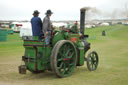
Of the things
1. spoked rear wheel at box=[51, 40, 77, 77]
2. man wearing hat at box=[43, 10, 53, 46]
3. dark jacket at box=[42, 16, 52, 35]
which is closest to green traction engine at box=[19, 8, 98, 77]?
spoked rear wheel at box=[51, 40, 77, 77]

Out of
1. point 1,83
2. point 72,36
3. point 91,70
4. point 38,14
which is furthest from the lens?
point 91,70

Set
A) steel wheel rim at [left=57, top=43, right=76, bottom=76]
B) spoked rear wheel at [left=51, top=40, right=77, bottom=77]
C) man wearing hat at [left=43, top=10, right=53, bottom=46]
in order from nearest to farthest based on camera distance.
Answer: spoked rear wheel at [left=51, top=40, right=77, bottom=77], man wearing hat at [left=43, top=10, right=53, bottom=46], steel wheel rim at [left=57, top=43, right=76, bottom=76]

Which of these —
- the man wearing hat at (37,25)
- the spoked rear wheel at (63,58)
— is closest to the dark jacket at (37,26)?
the man wearing hat at (37,25)

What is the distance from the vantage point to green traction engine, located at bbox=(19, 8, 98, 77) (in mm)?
6413

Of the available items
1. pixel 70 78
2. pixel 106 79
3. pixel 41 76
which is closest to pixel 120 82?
pixel 106 79

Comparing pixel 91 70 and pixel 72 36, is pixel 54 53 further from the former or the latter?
pixel 91 70

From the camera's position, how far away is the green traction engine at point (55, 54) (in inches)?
252

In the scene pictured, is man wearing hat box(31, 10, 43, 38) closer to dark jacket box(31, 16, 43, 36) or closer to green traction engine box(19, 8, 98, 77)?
dark jacket box(31, 16, 43, 36)

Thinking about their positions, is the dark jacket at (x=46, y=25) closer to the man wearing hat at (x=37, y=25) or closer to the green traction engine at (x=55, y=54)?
the man wearing hat at (x=37, y=25)

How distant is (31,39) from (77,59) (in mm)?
1800

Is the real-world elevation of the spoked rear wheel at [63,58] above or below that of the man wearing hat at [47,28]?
below

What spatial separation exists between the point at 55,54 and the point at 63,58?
0.54m

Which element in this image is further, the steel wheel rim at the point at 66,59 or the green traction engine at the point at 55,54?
the steel wheel rim at the point at 66,59

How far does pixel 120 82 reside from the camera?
6.20 meters
